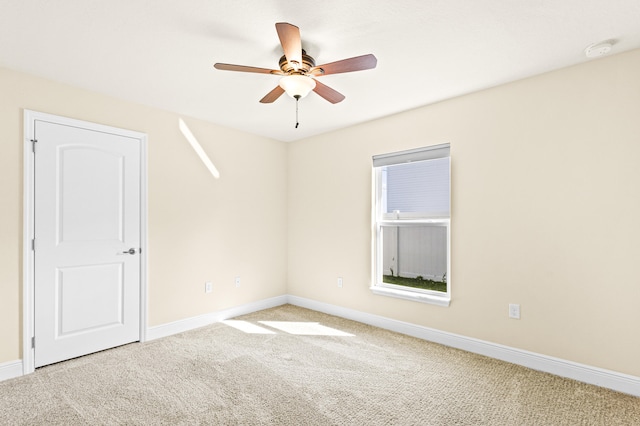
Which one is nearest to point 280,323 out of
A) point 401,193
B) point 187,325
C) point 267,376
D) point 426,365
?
point 187,325

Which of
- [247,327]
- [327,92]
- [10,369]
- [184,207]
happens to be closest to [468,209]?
[327,92]

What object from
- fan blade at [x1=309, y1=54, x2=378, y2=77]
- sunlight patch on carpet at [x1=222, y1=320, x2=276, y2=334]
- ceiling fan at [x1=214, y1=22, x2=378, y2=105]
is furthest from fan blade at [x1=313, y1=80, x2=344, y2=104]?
sunlight patch on carpet at [x1=222, y1=320, x2=276, y2=334]

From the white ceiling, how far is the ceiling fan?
188mm

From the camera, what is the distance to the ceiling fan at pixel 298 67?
1.88 meters

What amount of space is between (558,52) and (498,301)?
2.03m

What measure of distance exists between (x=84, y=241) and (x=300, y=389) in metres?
2.33

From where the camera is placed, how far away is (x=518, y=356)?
9.20 feet

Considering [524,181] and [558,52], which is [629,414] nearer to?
[524,181]

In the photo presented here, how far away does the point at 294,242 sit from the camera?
4.85 metres

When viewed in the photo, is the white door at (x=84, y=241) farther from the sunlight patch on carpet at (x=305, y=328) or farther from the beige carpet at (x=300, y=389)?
the sunlight patch on carpet at (x=305, y=328)

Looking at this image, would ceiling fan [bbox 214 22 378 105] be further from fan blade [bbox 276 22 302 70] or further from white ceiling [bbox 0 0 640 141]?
white ceiling [bbox 0 0 640 141]

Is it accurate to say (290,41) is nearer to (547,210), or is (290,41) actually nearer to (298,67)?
(298,67)

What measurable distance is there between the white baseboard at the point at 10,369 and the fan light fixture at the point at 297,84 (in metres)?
3.02

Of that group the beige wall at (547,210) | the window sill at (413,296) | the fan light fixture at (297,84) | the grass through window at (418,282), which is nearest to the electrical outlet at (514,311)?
the beige wall at (547,210)
